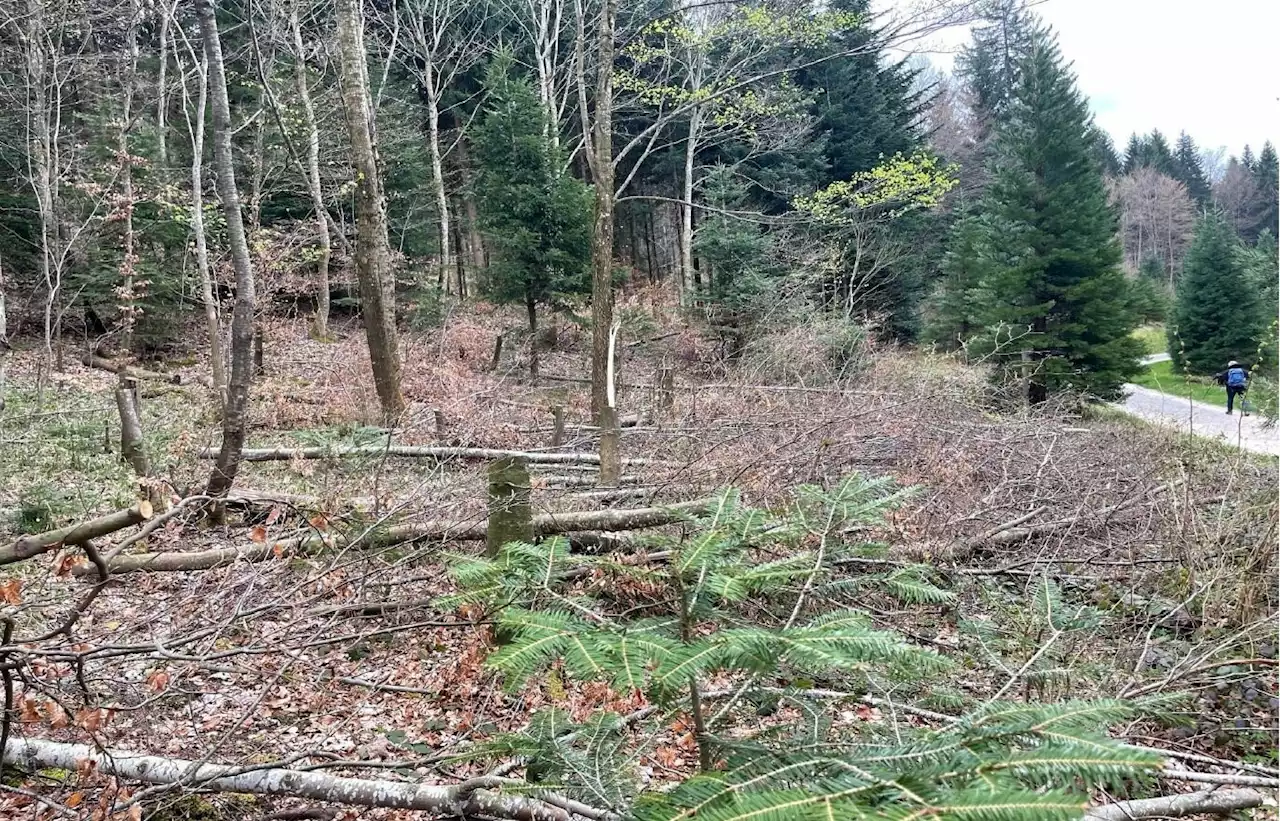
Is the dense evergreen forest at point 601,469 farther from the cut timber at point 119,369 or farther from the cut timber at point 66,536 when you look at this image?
the cut timber at point 119,369

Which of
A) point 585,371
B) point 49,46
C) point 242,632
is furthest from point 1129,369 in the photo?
point 49,46

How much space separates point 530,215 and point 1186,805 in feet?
48.4

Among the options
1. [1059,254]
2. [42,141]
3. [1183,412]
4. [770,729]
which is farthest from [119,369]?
[1183,412]

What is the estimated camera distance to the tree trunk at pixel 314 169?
48.3ft

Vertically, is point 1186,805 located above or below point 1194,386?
below

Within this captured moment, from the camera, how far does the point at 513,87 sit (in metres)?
16.2

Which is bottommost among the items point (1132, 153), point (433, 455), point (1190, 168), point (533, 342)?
point (433, 455)

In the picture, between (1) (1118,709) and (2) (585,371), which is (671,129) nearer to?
(2) (585,371)

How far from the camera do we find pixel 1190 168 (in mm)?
42875

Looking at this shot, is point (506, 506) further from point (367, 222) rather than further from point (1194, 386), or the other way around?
point (1194, 386)

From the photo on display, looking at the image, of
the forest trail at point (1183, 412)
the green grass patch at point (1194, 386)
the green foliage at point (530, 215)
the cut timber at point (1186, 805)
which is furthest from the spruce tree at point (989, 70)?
the cut timber at point (1186, 805)

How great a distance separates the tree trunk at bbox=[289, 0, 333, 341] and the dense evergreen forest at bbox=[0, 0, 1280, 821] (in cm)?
14

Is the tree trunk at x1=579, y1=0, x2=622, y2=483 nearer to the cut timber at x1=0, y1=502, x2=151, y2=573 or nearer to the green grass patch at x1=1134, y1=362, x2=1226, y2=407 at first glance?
the cut timber at x1=0, y1=502, x2=151, y2=573

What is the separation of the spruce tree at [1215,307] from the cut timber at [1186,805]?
21.0 m
